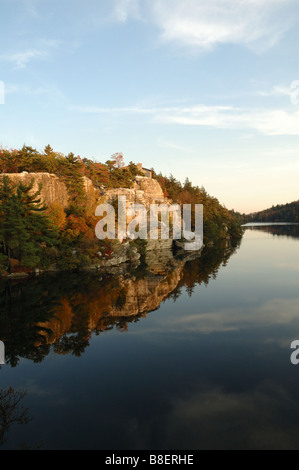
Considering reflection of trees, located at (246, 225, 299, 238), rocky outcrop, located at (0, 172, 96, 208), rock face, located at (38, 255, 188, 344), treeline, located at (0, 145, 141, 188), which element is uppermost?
treeline, located at (0, 145, 141, 188)

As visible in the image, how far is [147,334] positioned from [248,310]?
6.70 meters

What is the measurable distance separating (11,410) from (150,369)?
14.6 ft

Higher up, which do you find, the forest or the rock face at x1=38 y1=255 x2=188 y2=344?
the forest

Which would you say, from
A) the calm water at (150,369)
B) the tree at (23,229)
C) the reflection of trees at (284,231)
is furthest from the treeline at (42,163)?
the reflection of trees at (284,231)

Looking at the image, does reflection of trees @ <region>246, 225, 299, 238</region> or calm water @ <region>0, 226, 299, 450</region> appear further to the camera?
reflection of trees @ <region>246, 225, 299, 238</region>

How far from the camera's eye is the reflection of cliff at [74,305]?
1199 centimetres

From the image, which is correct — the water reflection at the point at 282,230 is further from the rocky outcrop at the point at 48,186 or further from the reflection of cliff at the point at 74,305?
the reflection of cliff at the point at 74,305

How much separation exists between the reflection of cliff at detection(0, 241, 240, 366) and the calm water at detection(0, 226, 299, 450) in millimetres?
82

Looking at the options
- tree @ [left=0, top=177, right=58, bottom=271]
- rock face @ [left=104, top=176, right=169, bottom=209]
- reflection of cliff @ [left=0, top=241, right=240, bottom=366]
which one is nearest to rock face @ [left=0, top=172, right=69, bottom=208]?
tree @ [left=0, top=177, right=58, bottom=271]

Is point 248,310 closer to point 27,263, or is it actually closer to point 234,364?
point 234,364

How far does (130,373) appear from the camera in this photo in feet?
30.8

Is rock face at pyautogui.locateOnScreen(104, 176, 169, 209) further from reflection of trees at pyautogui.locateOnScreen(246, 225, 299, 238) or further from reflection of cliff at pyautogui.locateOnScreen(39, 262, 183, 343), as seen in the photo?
reflection of trees at pyautogui.locateOnScreen(246, 225, 299, 238)

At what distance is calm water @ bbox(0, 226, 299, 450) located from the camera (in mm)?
6473

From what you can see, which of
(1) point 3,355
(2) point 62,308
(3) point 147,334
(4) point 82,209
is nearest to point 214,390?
(3) point 147,334
